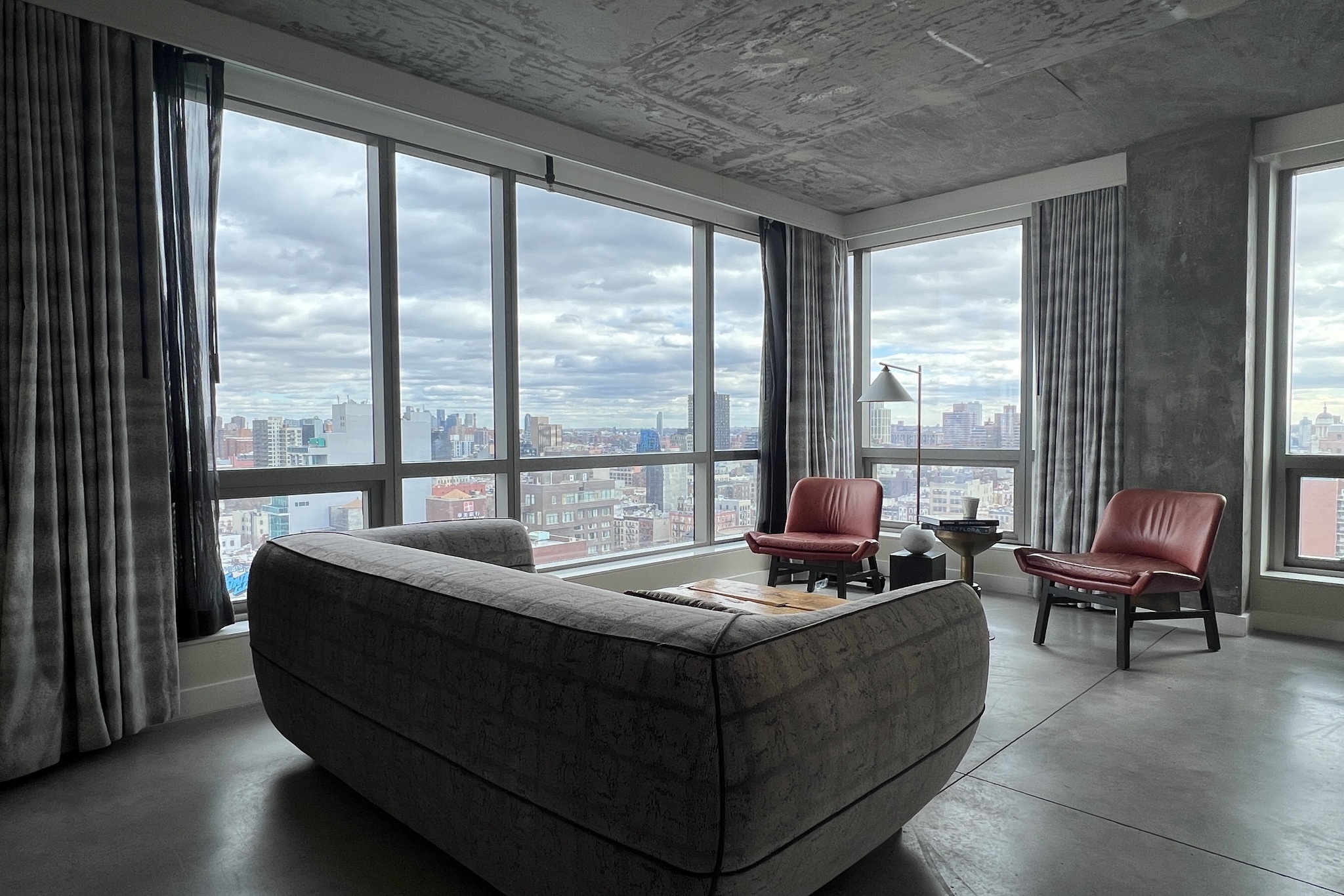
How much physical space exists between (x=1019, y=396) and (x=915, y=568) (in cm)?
207

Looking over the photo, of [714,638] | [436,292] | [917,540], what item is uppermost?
[436,292]

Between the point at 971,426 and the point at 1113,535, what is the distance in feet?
5.21

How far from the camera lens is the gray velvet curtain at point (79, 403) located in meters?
2.56

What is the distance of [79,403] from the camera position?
2.70 meters

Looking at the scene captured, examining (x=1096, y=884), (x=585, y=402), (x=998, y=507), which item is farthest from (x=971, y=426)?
(x=1096, y=884)

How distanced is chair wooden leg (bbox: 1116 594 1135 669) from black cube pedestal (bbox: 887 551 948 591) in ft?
2.62

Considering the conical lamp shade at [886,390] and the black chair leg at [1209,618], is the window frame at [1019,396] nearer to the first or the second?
the conical lamp shade at [886,390]

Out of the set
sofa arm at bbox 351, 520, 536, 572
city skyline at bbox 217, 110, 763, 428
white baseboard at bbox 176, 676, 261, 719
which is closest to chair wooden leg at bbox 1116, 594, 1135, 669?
sofa arm at bbox 351, 520, 536, 572

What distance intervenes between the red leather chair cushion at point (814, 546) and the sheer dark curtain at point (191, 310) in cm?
295

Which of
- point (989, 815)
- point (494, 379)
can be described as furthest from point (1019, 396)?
point (989, 815)

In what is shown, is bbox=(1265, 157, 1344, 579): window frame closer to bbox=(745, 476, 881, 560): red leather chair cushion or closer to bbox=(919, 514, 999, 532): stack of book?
bbox=(919, 514, 999, 532): stack of book

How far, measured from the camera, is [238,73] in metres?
3.23

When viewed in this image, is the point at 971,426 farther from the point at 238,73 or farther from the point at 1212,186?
the point at 238,73

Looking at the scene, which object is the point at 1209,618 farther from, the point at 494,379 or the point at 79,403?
the point at 79,403
